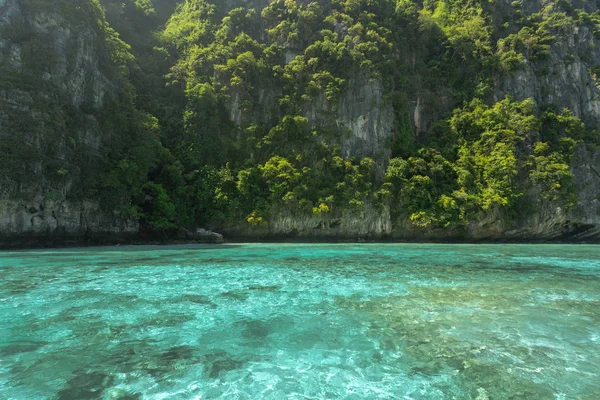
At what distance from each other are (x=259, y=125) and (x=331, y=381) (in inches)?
1175

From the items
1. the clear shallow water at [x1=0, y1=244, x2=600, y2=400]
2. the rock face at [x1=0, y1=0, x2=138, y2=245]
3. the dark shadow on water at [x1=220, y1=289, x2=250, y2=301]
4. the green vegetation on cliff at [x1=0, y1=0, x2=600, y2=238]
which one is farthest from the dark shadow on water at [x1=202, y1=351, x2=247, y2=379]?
the green vegetation on cliff at [x1=0, y1=0, x2=600, y2=238]

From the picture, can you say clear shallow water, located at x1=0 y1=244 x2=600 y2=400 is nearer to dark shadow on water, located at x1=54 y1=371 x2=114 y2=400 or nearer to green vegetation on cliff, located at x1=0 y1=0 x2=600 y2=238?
dark shadow on water, located at x1=54 y1=371 x2=114 y2=400

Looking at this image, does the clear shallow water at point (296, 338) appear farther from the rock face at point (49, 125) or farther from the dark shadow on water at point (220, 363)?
the rock face at point (49, 125)

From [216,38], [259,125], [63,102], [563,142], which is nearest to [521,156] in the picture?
[563,142]

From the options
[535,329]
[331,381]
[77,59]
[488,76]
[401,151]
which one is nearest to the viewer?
[331,381]

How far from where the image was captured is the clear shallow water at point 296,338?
11.1 feet

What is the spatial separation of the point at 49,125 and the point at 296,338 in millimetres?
21937

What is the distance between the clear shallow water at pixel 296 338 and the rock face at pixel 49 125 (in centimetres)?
1229

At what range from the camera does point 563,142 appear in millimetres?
30641

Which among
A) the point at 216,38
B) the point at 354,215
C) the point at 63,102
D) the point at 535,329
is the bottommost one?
the point at 535,329

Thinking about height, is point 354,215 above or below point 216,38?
below

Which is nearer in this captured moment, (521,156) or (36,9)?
(36,9)

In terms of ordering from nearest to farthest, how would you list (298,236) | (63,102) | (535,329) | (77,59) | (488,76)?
(535,329), (63,102), (77,59), (298,236), (488,76)

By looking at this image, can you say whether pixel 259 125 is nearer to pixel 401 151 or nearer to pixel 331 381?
pixel 401 151
